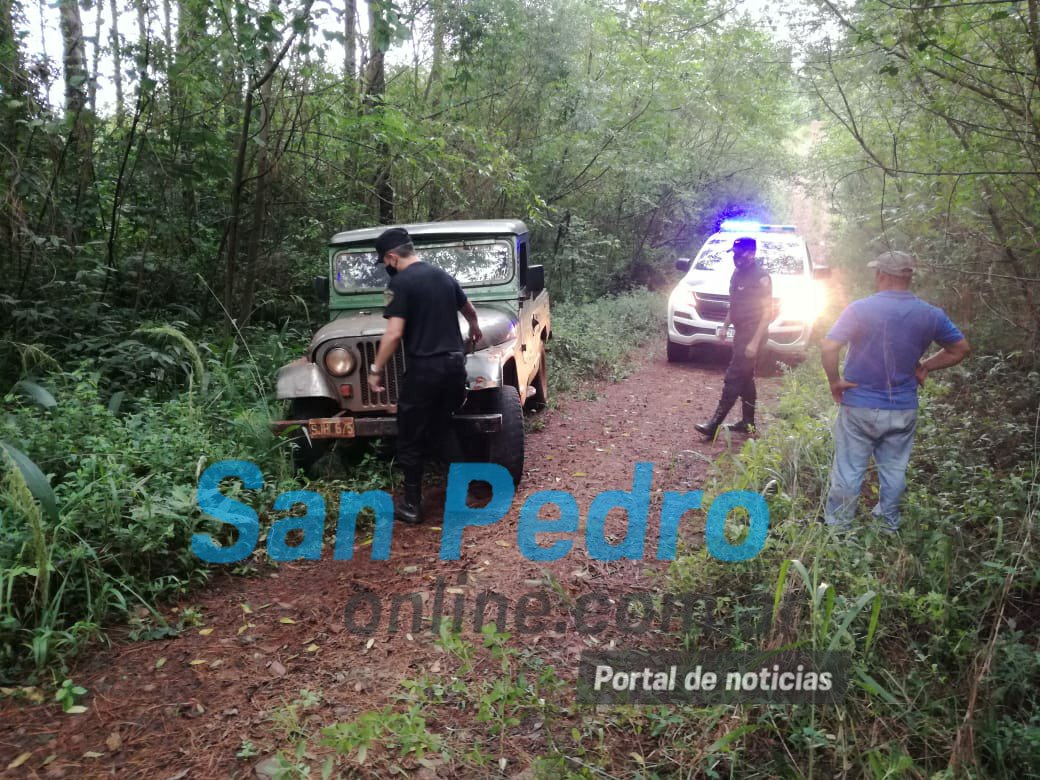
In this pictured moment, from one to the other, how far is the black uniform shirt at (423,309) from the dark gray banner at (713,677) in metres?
2.04

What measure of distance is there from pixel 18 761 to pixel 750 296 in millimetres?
5410

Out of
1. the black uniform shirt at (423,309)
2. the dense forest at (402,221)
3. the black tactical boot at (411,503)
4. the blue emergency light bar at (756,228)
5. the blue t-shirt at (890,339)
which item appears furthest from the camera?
the blue emergency light bar at (756,228)

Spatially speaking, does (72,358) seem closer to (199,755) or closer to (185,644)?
(185,644)

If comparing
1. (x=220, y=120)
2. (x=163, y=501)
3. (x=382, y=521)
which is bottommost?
(x=382, y=521)

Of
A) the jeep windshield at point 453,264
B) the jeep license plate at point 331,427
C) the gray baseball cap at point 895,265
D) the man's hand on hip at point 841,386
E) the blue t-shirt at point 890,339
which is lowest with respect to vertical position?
the jeep license plate at point 331,427

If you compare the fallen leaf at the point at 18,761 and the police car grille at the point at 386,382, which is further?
the police car grille at the point at 386,382

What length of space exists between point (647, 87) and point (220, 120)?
761 centimetres

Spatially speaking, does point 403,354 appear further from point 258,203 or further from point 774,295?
point 774,295

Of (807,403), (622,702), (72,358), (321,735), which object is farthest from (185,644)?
(807,403)

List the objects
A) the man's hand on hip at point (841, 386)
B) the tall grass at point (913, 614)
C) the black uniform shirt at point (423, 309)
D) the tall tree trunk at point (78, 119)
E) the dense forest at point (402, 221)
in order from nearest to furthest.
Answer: the tall grass at point (913, 614) < the dense forest at point (402, 221) < the man's hand on hip at point (841, 386) < the black uniform shirt at point (423, 309) < the tall tree trunk at point (78, 119)

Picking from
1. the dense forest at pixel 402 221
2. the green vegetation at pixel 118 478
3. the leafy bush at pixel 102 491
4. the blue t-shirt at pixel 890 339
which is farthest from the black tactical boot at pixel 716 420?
the leafy bush at pixel 102 491

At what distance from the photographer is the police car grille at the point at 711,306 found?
8477 millimetres

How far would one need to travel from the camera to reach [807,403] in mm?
5988

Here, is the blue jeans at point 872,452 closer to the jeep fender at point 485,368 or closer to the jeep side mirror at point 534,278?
the jeep fender at point 485,368
